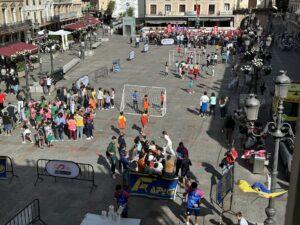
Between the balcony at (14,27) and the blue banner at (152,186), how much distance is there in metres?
36.0

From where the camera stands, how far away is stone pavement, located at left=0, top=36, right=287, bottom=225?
44.6ft

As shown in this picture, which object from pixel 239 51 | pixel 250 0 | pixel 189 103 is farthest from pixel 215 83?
pixel 250 0

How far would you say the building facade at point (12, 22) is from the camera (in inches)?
1811

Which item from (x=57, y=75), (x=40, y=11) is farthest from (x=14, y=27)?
(x=57, y=75)

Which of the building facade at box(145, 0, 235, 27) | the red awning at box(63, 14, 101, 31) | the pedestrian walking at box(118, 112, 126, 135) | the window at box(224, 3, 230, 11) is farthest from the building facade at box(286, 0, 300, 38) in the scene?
the pedestrian walking at box(118, 112, 126, 135)

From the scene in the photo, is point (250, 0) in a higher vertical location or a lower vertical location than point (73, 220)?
higher

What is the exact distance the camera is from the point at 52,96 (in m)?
28.2

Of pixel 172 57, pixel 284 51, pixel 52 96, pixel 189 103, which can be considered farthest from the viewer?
pixel 284 51

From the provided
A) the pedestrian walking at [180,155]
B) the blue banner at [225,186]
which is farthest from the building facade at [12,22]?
the blue banner at [225,186]

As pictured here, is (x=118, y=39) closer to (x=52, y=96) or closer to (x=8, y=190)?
(x=52, y=96)

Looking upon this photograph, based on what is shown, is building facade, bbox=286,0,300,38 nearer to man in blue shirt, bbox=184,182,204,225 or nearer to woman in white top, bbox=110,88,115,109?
woman in white top, bbox=110,88,115,109

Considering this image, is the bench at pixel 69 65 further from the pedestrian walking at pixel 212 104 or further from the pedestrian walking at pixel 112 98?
the pedestrian walking at pixel 212 104

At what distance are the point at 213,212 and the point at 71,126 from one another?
28.0 feet

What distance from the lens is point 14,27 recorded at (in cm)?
4781
